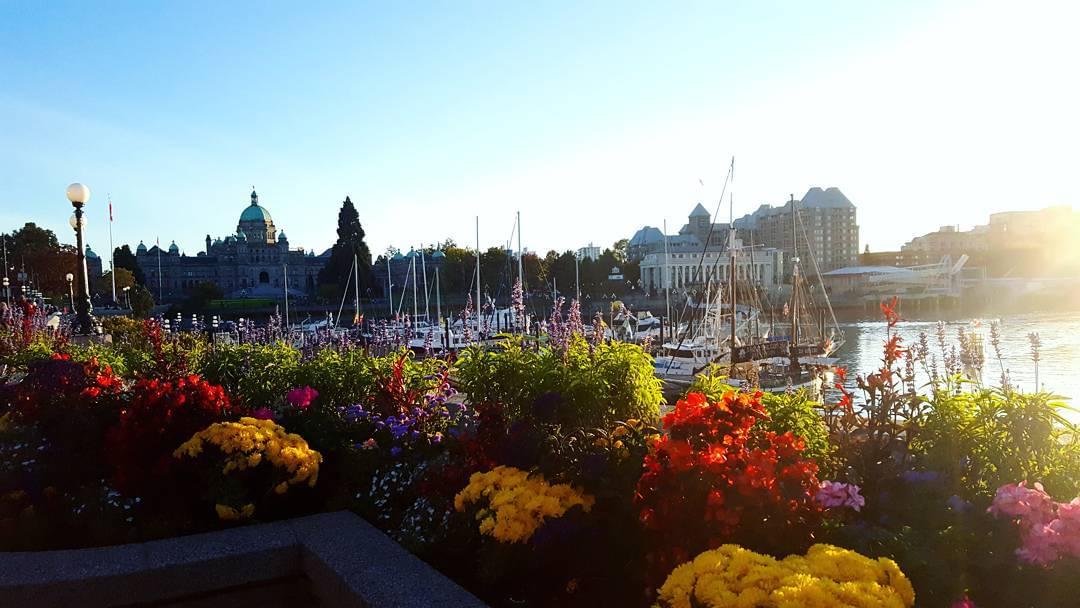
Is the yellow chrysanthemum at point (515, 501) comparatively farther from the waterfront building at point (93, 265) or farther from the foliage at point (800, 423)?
the waterfront building at point (93, 265)

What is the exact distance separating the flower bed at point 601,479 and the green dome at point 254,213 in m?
145

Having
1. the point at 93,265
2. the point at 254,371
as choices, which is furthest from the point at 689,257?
the point at 254,371

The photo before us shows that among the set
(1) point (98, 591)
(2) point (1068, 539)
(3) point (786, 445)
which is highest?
(3) point (786, 445)

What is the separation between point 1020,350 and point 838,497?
48.0 meters

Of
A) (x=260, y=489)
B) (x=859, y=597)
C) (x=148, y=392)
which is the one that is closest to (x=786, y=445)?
(x=859, y=597)

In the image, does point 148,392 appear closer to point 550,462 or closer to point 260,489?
point 260,489

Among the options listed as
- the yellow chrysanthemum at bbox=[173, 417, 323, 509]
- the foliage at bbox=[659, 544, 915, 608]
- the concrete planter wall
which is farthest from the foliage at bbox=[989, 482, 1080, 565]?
the yellow chrysanthemum at bbox=[173, 417, 323, 509]

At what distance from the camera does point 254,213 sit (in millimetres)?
144125

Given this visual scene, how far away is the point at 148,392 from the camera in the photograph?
6.56 metres

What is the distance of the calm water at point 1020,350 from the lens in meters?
30.7

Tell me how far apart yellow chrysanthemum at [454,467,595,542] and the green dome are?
149 meters

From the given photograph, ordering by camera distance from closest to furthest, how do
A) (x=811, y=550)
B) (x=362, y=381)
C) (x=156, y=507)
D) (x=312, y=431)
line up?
(x=811, y=550) < (x=156, y=507) < (x=312, y=431) < (x=362, y=381)

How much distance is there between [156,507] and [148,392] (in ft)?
3.43

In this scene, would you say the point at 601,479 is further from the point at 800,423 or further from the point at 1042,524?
the point at 1042,524
